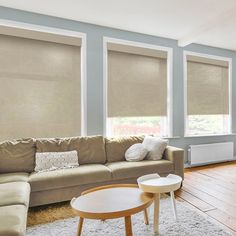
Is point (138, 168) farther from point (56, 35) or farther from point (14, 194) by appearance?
point (56, 35)

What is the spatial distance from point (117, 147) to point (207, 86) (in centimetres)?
284

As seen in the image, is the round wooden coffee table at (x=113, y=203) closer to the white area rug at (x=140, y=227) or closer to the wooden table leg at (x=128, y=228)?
the wooden table leg at (x=128, y=228)

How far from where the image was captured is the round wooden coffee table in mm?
1650

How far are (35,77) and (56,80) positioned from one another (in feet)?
1.08

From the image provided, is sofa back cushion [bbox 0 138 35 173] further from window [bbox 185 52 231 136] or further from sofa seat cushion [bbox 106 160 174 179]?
window [bbox 185 52 231 136]

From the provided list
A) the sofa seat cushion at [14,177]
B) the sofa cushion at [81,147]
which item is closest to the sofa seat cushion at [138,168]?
the sofa cushion at [81,147]

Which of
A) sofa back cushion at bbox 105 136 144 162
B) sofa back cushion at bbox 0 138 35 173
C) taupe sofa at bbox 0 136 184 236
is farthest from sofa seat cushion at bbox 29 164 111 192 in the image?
sofa back cushion at bbox 105 136 144 162

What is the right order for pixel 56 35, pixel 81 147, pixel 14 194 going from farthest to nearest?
pixel 56 35
pixel 81 147
pixel 14 194

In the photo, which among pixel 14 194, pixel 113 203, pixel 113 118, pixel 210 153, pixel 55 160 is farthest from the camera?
pixel 210 153

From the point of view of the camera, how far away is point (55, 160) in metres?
2.89

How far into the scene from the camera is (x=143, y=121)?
4168 millimetres

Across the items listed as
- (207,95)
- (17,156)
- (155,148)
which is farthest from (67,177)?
(207,95)

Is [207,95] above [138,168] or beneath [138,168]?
above

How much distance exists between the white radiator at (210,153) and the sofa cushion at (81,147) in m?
2.23
